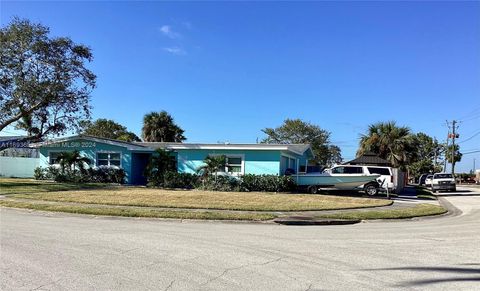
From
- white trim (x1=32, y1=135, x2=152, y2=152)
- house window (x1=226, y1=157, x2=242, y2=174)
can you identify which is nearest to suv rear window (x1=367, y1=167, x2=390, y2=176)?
house window (x1=226, y1=157, x2=242, y2=174)

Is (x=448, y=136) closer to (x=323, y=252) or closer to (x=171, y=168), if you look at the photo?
(x=171, y=168)

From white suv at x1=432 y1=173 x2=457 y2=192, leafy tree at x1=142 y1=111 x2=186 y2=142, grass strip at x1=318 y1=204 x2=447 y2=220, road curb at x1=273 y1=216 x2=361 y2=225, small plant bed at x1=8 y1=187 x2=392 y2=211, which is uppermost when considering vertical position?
leafy tree at x1=142 y1=111 x2=186 y2=142

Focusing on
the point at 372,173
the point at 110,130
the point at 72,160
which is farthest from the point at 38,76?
the point at 110,130

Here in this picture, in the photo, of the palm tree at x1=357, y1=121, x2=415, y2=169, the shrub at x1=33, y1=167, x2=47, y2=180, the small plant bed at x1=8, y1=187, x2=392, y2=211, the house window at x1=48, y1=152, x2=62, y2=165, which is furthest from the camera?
the palm tree at x1=357, y1=121, x2=415, y2=169

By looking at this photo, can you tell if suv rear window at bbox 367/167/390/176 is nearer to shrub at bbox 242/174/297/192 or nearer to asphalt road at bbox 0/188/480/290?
shrub at bbox 242/174/297/192

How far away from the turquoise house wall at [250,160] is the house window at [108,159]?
4943mm

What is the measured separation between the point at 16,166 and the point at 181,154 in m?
16.8

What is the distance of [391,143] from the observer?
151ft

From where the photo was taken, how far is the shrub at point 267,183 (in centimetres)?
2681

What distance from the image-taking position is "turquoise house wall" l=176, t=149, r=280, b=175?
92.3 feet

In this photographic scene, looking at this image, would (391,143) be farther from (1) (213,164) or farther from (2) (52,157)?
(2) (52,157)

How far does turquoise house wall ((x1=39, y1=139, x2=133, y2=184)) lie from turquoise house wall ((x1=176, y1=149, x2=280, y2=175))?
13.2ft

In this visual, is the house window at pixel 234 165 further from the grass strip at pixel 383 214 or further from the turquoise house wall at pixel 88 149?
the grass strip at pixel 383 214

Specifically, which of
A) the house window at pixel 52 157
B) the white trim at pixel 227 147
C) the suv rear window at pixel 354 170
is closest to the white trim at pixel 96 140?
the house window at pixel 52 157
